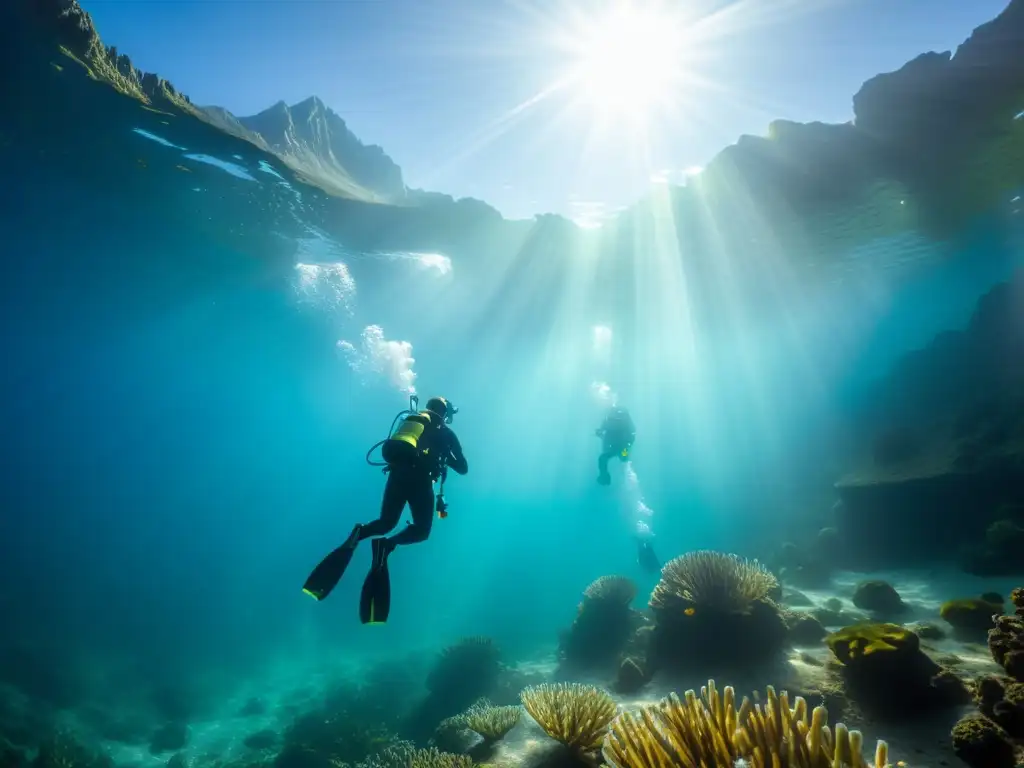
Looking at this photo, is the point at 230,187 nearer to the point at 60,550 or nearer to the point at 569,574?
the point at 569,574

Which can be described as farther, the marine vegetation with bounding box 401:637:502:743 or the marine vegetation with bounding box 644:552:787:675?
the marine vegetation with bounding box 401:637:502:743

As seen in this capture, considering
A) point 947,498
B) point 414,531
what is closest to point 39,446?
point 414,531

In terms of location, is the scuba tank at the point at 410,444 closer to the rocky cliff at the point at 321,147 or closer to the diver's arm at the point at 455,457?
the diver's arm at the point at 455,457

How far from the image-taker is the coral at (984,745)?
362 cm

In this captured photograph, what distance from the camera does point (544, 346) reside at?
3716cm

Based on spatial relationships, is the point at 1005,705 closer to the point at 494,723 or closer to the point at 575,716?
the point at 575,716

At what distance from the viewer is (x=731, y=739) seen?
2430mm

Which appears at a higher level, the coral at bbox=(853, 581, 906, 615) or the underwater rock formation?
the underwater rock formation

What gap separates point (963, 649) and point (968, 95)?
50.5ft

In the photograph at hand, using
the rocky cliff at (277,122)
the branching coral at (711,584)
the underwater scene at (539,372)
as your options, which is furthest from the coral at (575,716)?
the rocky cliff at (277,122)

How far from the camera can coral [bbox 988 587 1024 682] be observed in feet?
14.0

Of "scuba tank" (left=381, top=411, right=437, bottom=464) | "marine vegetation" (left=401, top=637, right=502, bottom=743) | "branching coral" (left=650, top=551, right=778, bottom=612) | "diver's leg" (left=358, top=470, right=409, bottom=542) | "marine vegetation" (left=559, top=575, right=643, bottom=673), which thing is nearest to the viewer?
"scuba tank" (left=381, top=411, right=437, bottom=464)

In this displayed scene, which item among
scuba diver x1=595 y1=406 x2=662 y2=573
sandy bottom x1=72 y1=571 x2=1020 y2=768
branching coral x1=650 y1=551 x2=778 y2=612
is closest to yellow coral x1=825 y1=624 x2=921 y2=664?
sandy bottom x1=72 y1=571 x2=1020 y2=768

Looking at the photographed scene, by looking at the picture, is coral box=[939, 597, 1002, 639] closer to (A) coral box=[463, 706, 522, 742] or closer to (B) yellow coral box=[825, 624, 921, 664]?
(B) yellow coral box=[825, 624, 921, 664]
